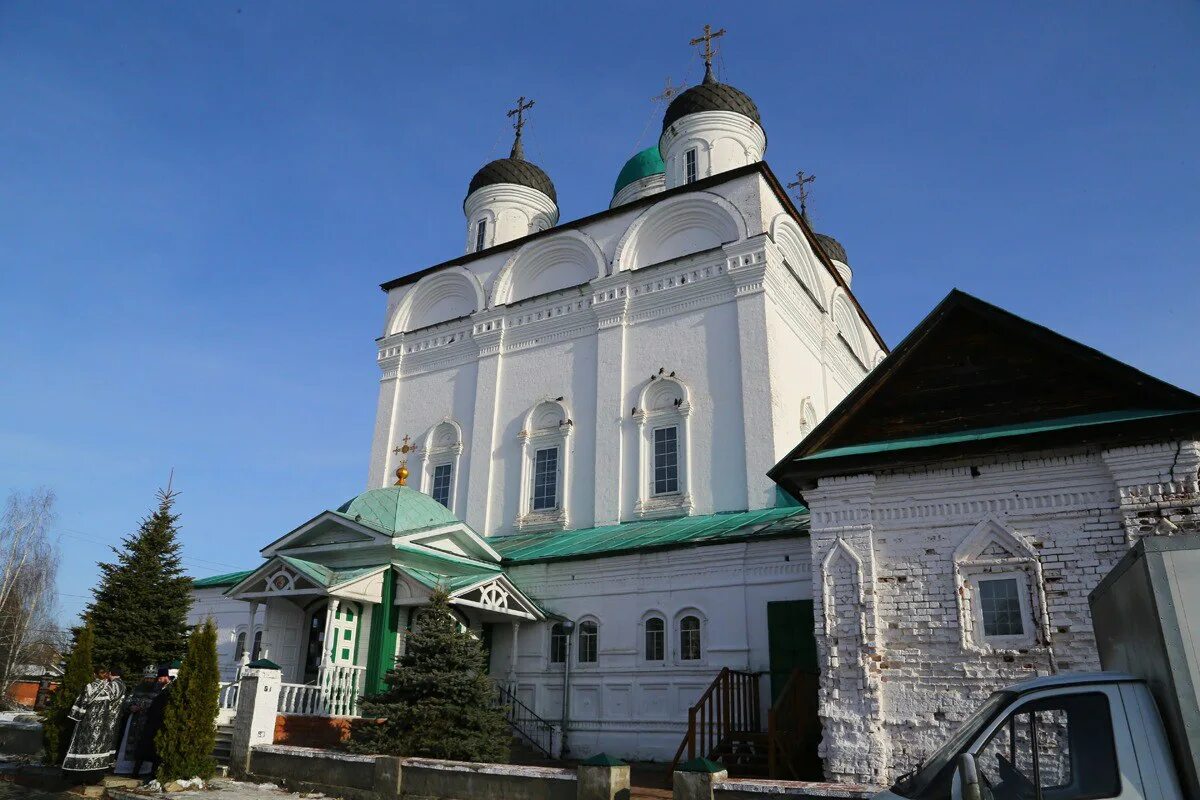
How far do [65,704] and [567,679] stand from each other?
6.99 m

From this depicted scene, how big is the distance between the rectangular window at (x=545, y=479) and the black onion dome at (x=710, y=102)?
9362 mm

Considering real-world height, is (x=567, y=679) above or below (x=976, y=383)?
below

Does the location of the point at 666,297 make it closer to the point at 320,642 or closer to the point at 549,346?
the point at 549,346

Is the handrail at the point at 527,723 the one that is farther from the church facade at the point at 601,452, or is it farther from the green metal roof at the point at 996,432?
the green metal roof at the point at 996,432

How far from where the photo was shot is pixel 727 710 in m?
11.1

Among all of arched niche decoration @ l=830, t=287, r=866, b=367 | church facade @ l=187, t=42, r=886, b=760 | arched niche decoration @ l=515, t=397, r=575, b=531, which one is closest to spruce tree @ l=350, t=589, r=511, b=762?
church facade @ l=187, t=42, r=886, b=760

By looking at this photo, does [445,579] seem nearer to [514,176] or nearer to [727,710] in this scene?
[727,710]

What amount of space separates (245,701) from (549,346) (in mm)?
10901

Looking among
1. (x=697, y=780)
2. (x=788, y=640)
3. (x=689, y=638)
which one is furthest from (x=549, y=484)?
(x=697, y=780)

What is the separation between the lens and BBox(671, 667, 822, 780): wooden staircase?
9.72m

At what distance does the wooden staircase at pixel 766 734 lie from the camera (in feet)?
31.9

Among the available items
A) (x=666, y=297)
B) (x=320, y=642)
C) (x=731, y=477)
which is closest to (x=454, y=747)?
(x=320, y=642)

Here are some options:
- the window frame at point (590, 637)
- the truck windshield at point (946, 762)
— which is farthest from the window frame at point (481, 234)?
the truck windshield at point (946, 762)

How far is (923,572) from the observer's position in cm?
950
